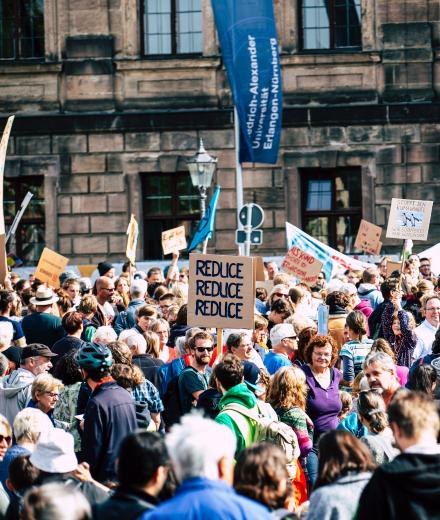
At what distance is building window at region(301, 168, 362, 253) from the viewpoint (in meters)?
26.0

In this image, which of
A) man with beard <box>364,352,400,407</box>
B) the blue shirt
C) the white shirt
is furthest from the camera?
the white shirt

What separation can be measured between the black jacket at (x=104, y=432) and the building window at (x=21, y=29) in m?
19.2

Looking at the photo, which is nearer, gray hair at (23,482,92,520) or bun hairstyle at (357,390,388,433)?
gray hair at (23,482,92,520)

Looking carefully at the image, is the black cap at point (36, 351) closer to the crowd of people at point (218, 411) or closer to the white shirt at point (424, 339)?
the crowd of people at point (218, 411)

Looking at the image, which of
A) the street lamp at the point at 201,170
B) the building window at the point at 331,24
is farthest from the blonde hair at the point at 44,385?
the building window at the point at 331,24

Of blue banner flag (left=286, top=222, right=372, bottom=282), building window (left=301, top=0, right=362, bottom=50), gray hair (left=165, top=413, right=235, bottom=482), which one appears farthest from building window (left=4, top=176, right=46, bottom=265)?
gray hair (left=165, top=413, right=235, bottom=482)

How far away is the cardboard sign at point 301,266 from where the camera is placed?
16.6 meters

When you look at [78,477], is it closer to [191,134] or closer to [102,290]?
[102,290]

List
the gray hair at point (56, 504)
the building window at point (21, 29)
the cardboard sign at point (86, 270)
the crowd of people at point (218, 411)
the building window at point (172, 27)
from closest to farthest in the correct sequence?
1. the gray hair at point (56, 504)
2. the crowd of people at point (218, 411)
3. the cardboard sign at point (86, 270)
4. the building window at point (172, 27)
5. the building window at point (21, 29)

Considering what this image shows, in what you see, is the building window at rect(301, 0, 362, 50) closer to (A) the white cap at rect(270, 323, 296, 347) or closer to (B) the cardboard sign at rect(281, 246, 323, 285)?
(B) the cardboard sign at rect(281, 246, 323, 285)

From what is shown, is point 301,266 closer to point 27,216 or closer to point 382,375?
point 382,375

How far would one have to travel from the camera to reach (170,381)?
9867 millimetres

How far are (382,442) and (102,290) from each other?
6629mm

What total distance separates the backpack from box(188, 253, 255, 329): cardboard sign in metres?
2.26
